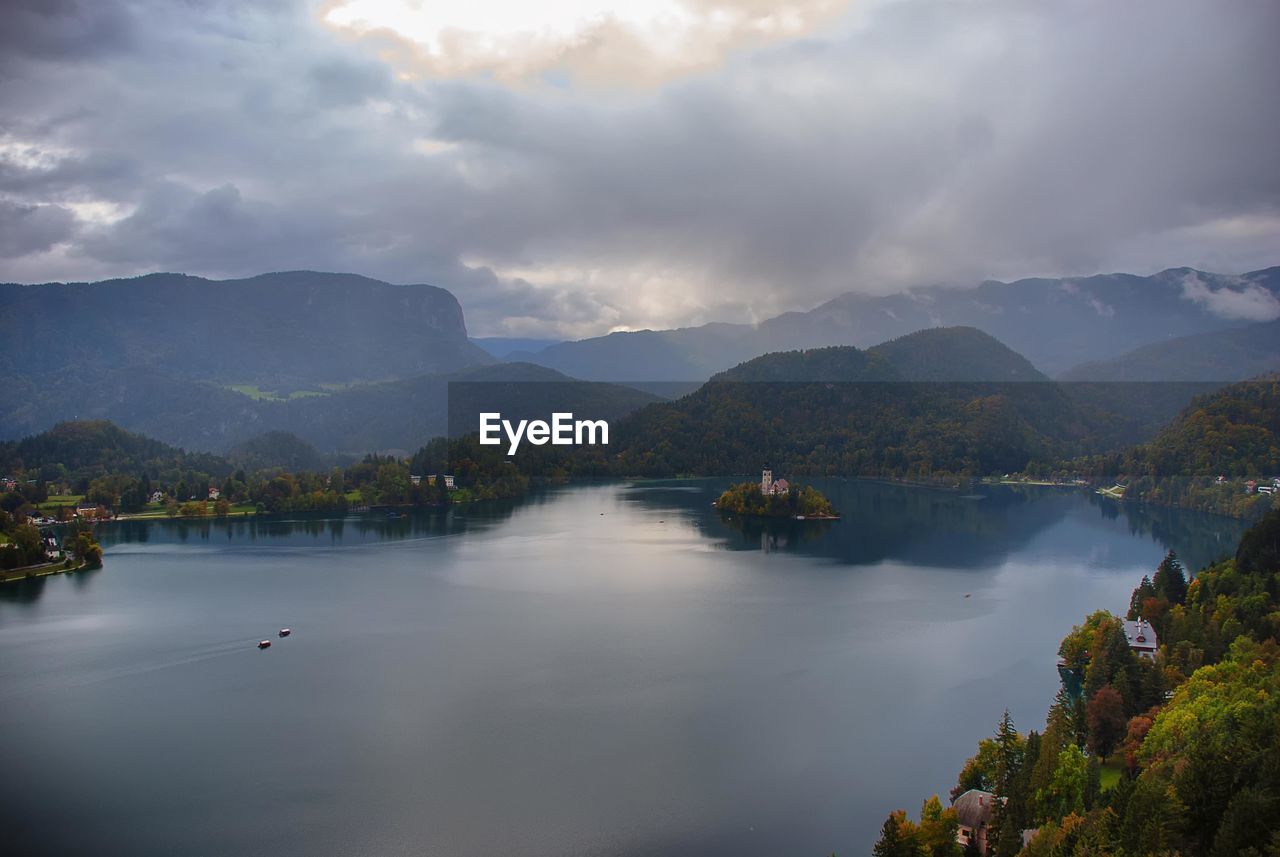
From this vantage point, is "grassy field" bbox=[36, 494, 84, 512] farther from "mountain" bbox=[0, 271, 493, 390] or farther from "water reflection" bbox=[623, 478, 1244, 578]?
"mountain" bbox=[0, 271, 493, 390]

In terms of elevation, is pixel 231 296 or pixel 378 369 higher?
pixel 231 296

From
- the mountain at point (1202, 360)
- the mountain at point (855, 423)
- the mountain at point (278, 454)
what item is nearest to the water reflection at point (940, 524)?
the mountain at point (855, 423)

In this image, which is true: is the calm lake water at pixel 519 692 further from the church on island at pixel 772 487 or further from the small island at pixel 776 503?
the church on island at pixel 772 487

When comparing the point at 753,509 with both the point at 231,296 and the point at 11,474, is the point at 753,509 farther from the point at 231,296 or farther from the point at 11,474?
the point at 231,296

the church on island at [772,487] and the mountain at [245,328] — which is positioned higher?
the mountain at [245,328]

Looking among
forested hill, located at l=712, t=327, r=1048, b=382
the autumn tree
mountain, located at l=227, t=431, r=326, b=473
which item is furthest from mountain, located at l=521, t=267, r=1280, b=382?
the autumn tree

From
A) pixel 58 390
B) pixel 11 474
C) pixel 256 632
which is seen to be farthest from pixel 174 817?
pixel 58 390
